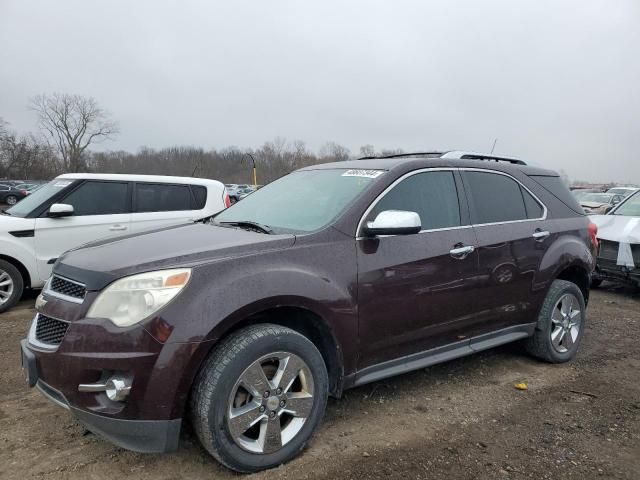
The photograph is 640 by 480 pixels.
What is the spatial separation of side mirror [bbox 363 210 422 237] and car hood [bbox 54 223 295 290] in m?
0.53

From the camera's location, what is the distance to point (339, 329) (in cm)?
290

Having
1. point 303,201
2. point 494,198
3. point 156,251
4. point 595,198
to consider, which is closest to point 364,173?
point 303,201

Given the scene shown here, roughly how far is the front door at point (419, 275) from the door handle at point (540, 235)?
32.0 inches

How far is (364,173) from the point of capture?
351 centimetres

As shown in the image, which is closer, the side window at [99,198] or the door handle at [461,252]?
the door handle at [461,252]

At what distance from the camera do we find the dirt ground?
8.83ft

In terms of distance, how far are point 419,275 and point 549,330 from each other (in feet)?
5.96

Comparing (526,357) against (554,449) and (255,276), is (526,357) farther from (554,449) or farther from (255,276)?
(255,276)

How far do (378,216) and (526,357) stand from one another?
102 inches

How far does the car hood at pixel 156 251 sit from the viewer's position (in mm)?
2488

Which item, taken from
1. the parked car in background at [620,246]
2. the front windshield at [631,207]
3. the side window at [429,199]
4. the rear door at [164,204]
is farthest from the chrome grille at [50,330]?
the front windshield at [631,207]

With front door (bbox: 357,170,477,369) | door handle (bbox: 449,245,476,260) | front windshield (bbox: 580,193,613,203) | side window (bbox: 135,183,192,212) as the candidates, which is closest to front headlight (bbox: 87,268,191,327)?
front door (bbox: 357,170,477,369)

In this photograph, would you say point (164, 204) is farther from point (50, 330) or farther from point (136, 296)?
point (136, 296)

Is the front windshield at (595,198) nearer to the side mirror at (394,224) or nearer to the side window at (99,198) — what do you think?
the side window at (99,198)
